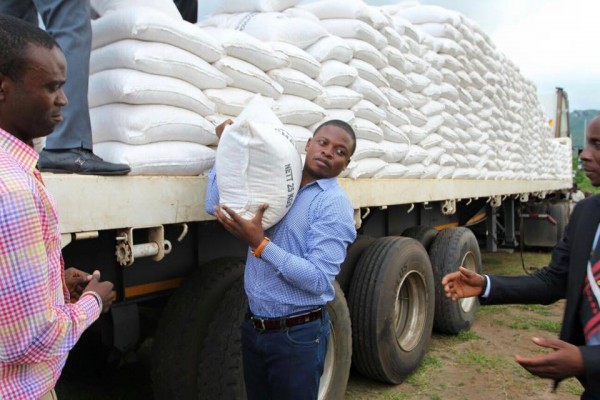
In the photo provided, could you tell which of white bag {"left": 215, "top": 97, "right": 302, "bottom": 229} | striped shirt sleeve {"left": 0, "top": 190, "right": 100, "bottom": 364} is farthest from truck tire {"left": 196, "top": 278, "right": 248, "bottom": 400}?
striped shirt sleeve {"left": 0, "top": 190, "right": 100, "bottom": 364}

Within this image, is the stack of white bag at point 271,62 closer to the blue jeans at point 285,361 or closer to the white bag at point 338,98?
the white bag at point 338,98

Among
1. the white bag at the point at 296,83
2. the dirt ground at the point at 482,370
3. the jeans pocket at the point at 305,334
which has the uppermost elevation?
the white bag at the point at 296,83

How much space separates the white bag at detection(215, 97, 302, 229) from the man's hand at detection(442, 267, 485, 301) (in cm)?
64

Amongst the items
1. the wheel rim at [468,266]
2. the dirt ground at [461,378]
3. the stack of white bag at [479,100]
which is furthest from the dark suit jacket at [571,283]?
the wheel rim at [468,266]

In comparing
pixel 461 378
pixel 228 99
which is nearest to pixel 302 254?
pixel 228 99

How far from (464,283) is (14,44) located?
151 cm

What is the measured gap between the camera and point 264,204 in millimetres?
1724

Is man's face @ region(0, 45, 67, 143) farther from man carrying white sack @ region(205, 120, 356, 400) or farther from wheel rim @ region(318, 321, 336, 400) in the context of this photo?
wheel rim @ region(318, 321, 336, 400)

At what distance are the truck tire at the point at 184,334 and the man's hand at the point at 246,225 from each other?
59 cm

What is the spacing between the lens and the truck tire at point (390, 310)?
3186 millimetres

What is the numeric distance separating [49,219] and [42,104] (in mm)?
252

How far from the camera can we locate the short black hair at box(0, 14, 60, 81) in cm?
107

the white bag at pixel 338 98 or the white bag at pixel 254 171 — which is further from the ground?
the white bag at pixel 338 98

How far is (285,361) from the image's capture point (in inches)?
69.0
